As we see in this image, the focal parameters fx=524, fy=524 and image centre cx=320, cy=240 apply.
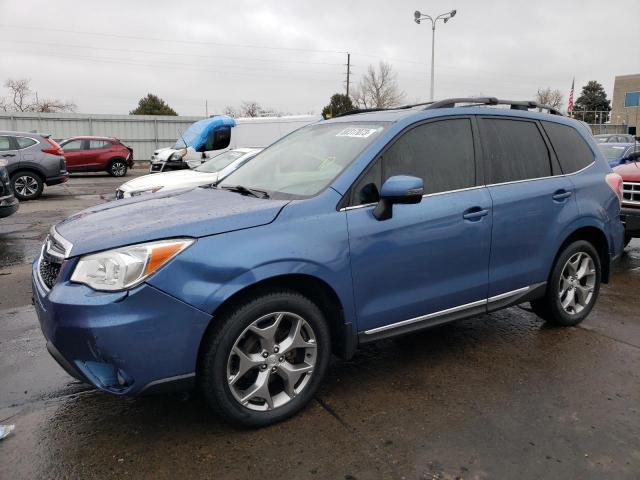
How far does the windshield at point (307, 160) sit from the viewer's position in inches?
128

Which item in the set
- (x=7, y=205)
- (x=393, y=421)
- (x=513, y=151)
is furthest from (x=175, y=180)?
(x=393, y=421)

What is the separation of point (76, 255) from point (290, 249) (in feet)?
3.50

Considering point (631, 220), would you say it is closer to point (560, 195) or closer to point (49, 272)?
point (560, 195)

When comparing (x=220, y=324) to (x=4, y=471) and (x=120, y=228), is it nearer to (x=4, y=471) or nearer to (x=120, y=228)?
(x=120, y=228)

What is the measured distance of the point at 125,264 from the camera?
2.49 metres

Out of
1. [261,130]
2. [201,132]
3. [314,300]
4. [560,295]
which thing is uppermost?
[261,130]

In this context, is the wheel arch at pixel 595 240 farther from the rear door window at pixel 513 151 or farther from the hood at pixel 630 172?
the hood at pixel 630 172

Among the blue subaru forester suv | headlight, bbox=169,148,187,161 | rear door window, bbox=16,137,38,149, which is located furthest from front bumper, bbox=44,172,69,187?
the blue subaru forester suv

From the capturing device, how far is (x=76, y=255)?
8.54 feet

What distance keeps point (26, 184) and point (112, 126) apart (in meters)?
16.9

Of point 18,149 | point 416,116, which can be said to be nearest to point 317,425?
point 416,116

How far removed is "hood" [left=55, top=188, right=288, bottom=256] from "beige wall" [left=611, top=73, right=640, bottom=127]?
74.8 m

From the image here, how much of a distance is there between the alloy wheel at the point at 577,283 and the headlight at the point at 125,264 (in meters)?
3.15

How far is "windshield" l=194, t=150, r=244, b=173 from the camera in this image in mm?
9445
